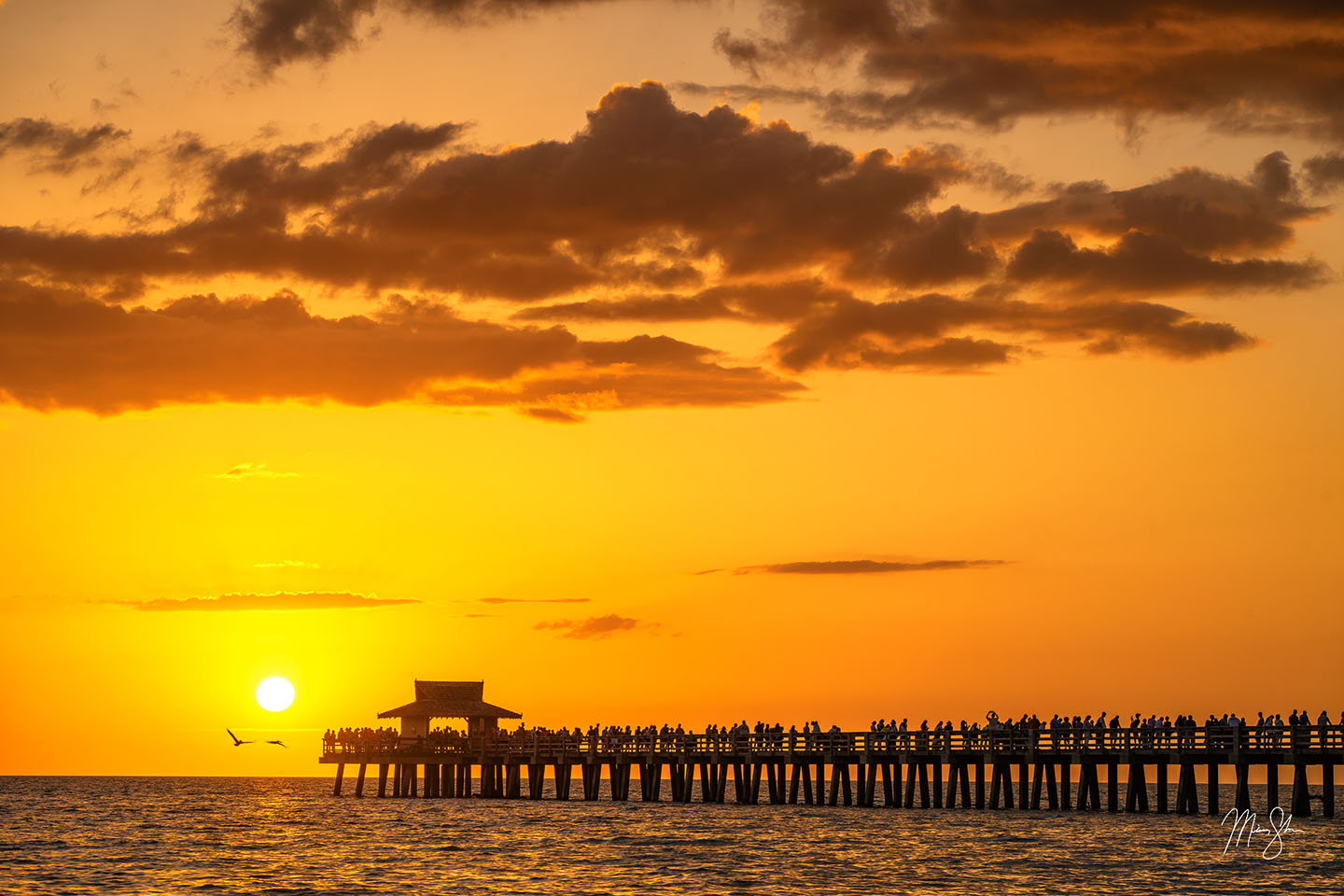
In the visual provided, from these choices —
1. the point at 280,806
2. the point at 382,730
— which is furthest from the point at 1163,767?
the point at 280,806

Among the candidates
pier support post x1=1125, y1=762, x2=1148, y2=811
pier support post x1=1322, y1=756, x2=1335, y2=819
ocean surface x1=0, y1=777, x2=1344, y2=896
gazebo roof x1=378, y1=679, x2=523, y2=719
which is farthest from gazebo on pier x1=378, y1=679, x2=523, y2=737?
pier support post x1=1322, y1=756, x2=1335, y2=819

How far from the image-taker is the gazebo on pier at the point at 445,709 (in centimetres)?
8862

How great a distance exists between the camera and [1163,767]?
60000 mm

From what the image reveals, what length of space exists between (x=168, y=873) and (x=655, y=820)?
27.2 m

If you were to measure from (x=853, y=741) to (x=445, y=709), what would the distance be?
27192 millimetres

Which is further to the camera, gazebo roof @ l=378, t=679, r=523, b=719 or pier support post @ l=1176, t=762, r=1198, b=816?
gazebo roof @ l=378, t=679, r=523, b=719

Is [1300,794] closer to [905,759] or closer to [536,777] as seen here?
[905,759]

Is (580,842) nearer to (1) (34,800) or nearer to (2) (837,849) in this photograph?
(2) (837,849)

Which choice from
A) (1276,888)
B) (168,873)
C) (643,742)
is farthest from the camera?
(643,742)

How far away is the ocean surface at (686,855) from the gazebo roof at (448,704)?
281 inches

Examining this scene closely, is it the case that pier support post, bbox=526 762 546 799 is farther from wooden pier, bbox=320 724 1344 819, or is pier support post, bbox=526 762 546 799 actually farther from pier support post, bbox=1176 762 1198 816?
pier support post, bbox=1176 762 1198 816

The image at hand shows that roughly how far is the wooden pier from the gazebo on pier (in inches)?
34.6

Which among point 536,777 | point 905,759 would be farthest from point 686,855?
point 536,777

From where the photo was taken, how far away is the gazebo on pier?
88.6m
